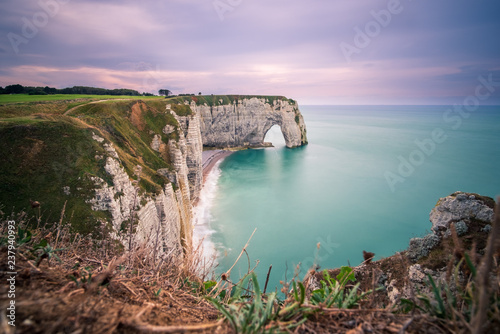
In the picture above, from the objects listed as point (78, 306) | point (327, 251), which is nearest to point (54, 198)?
point (78, 306)

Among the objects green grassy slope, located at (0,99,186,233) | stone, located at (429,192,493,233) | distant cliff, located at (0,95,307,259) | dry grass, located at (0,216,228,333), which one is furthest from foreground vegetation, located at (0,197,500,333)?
green grassy slope, located at (0,99,186,233)

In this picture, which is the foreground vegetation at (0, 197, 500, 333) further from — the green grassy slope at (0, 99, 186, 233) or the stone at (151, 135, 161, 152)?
the stone at (151, 135, 161, 152)

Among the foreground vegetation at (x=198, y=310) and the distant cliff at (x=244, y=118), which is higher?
the distant cliff at (x=244, y=118)

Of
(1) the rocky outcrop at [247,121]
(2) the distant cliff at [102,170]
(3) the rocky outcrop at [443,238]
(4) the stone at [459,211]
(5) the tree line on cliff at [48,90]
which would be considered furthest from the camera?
(1) the rocky outcrop at [247,121]

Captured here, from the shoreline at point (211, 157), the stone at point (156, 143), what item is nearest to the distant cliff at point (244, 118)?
the shoreline at point (211, 157)

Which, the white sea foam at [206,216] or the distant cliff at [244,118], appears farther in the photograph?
the distant cliff at [244,118]

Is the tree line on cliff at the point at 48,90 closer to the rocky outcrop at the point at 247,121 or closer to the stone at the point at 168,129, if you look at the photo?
the rocky outcrop at the point at 247,121
